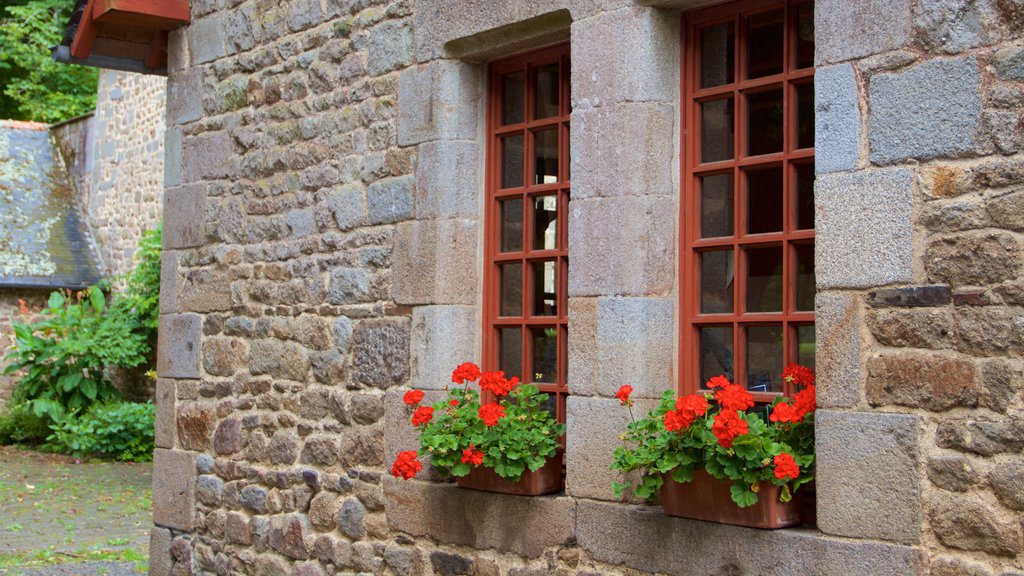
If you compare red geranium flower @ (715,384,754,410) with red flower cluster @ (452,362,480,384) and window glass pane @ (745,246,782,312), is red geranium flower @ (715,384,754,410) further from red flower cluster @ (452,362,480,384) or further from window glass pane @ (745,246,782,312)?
red flower cluster @ (452,362,480,384)

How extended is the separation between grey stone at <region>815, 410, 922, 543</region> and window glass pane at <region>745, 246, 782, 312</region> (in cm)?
58

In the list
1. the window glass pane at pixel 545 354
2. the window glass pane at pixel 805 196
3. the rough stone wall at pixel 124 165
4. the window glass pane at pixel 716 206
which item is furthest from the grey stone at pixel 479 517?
the rough stone wall at pixel 124 165

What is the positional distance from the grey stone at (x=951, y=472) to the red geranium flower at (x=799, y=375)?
0.58m

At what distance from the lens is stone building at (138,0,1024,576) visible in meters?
3.46

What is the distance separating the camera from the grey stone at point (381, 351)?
17.9ft

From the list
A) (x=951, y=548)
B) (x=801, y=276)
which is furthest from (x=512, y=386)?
(x=951, y=548)

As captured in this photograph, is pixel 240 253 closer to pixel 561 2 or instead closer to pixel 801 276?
pixel 561 2

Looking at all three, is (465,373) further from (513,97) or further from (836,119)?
(836,119)

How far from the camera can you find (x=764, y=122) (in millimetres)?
4277

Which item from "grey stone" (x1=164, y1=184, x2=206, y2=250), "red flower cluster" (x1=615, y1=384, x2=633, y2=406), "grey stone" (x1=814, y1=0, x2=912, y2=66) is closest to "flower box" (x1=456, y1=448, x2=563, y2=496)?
"red flower cluster" (x1=615, y1=384, x2=633, y2=406)

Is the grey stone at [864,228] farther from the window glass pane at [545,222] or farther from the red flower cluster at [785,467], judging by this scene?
the window glass pane at [545,222]

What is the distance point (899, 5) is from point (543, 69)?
1938mm

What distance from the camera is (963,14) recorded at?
348cm

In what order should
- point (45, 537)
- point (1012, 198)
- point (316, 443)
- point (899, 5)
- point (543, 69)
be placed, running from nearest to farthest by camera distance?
point (1012, 198), point (899, 5), point (543, 69), point (316, 443), point (45, 537)
